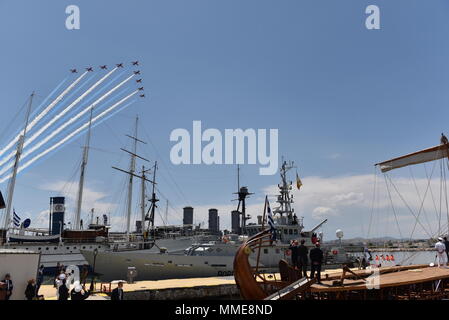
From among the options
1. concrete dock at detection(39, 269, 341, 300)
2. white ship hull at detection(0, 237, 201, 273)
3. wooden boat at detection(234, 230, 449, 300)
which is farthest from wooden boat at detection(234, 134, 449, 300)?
white ship hull at detection(0, 237, 201, 273)

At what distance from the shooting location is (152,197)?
59500mm

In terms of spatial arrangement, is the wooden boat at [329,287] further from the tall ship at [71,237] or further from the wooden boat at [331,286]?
the tall ship at [71,237]

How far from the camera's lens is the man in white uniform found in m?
15.0

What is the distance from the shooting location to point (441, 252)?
598 inches

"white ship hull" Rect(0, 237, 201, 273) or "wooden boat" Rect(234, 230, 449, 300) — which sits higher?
"wooden boat" Rect(234, 230, 449, 300)

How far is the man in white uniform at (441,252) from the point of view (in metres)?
15.0

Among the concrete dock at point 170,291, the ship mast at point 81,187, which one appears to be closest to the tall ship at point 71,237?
the ship mast at point 81,187

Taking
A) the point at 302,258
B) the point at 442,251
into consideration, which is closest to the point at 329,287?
the point at 302,258

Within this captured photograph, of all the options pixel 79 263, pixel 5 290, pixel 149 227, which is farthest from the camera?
pixel 149 227

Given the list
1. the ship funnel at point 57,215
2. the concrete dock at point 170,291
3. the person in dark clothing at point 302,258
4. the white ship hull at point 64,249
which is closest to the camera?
the person in dark clothing at point 302,258

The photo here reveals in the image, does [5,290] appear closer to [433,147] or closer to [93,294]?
[93,294]

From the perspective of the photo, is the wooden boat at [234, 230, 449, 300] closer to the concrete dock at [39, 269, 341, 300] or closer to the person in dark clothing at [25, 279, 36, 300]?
the concrete dock at [39, 269, 341, 300]
